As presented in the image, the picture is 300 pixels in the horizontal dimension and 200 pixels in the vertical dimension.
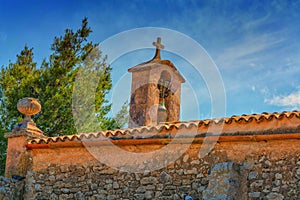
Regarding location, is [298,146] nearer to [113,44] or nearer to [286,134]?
[286,134]

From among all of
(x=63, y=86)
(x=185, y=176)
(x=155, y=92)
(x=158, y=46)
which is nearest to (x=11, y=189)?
(x=185, y=176)

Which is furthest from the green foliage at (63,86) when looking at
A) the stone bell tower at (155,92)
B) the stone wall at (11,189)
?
the stone wall at (11,189)

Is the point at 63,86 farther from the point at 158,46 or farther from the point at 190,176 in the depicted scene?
the point at 190,176

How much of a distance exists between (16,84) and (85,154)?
838 cm

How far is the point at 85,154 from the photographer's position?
27.4ft

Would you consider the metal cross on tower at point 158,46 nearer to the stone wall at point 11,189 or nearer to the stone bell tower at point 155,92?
the stone bell tower at point 155,92

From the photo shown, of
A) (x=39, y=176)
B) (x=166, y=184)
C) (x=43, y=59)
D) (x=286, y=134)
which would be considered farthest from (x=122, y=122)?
(x=286, y=134)

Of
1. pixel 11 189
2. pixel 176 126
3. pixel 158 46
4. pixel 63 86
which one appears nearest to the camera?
pixel 176 126

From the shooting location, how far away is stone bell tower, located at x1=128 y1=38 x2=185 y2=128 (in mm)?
11312

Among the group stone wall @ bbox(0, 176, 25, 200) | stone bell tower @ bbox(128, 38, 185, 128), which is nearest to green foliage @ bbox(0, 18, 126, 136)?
stone bell tower @ bbox(128, 38, 185, 128)

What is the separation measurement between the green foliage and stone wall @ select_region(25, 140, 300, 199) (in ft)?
20.0

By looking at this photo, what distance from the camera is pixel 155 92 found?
1144 centimetres

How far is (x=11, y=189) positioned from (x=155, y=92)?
4669 mm

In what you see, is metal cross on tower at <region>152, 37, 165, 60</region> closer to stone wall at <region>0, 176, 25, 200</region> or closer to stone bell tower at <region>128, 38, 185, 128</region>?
stone bell tower at <region>128, 38, 185, 128</region>
